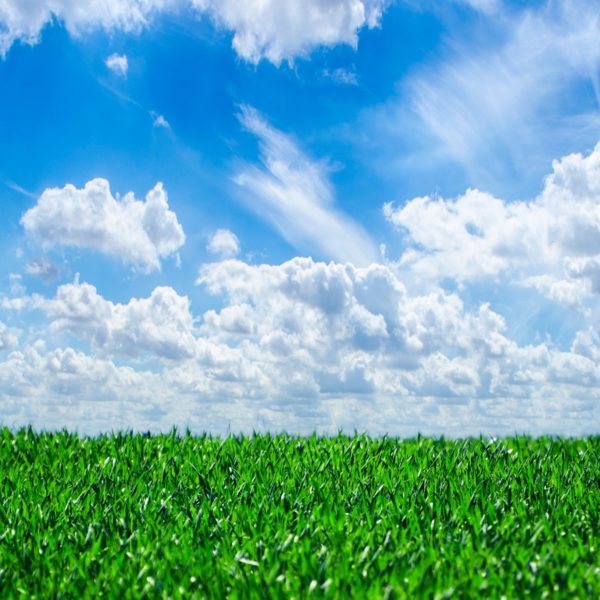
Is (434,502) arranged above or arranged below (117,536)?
above

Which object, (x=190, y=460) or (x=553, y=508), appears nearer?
(x=553, y=508)

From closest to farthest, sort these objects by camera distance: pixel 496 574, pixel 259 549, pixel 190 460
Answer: pixel 496 574, pixel 259 549, pixel 190 460

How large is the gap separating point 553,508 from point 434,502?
1.03 metres

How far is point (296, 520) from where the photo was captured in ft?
21.2

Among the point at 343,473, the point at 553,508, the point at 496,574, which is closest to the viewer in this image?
the point at 496,574

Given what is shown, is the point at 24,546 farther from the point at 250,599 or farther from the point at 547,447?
the point at 547,447

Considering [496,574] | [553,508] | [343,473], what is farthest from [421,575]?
[343,473]

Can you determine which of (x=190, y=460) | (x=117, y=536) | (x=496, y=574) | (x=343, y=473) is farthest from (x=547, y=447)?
(x=117, y=536)

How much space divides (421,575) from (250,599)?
3.58ft

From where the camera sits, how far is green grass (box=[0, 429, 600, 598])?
16.5 ft

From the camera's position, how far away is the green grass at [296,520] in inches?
198

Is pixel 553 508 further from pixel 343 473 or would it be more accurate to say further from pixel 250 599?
pixel 250 599

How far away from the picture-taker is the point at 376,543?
5.77 metres

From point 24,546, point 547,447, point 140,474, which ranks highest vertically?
point 547,447
